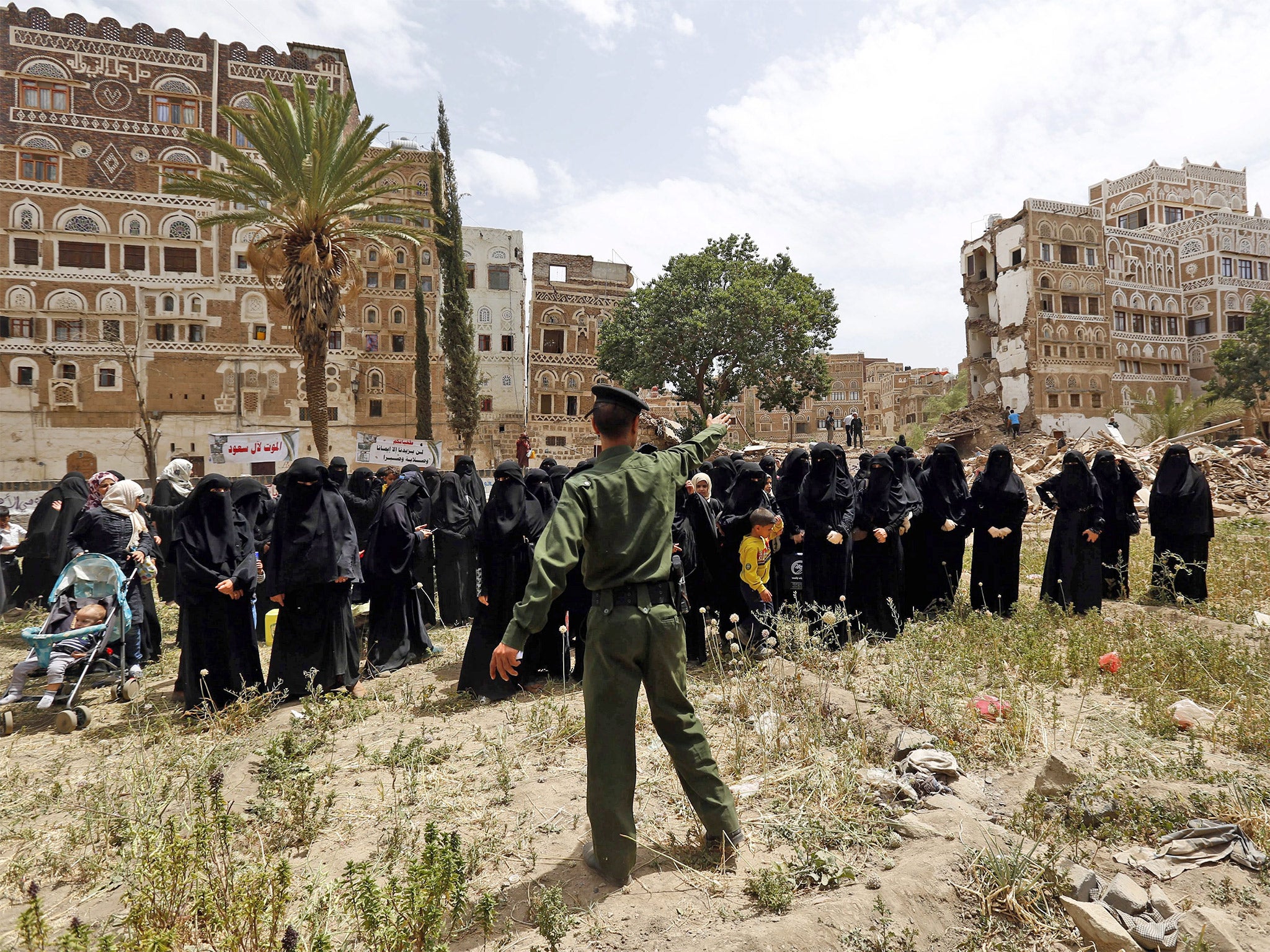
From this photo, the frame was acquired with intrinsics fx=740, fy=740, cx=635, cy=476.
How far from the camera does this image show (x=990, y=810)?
377 centimetres

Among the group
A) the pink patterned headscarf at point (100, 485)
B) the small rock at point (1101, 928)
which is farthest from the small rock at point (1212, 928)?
the pink patterned headscarf at point (100, 485)

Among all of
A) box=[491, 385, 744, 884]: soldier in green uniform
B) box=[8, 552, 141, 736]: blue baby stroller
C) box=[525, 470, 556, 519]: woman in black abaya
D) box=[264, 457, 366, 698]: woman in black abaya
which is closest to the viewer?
box=[491, 385, 744, 884]: soldier in green uniform

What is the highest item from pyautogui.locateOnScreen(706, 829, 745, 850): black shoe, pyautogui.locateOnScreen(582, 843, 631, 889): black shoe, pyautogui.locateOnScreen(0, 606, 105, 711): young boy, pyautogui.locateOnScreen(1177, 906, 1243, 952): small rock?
pyautogui.locateOnScreen(0, 606, 105, 711): young boy

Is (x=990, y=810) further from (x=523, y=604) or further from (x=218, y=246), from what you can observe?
(x=218, y=246)

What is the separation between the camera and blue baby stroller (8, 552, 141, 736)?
5570mm

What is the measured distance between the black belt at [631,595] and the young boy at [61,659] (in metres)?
4.84

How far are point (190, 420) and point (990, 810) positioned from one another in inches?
1439

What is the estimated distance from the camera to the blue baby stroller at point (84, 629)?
5570mm

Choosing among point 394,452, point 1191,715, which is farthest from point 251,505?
point 394,452

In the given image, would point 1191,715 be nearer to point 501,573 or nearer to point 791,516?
point 791,516

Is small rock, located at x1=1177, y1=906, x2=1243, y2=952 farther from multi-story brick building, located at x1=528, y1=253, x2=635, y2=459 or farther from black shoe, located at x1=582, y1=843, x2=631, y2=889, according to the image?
multi-story brick building, located at x1=528, y1=253, x2=635, y2=459

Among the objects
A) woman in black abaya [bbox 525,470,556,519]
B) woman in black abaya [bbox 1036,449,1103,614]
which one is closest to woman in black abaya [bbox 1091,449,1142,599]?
woman in black abaya [bbox 1036,449,1103,614]

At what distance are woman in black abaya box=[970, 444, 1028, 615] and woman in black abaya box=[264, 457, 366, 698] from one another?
6.29m

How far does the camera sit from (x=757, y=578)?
6.48 metres
